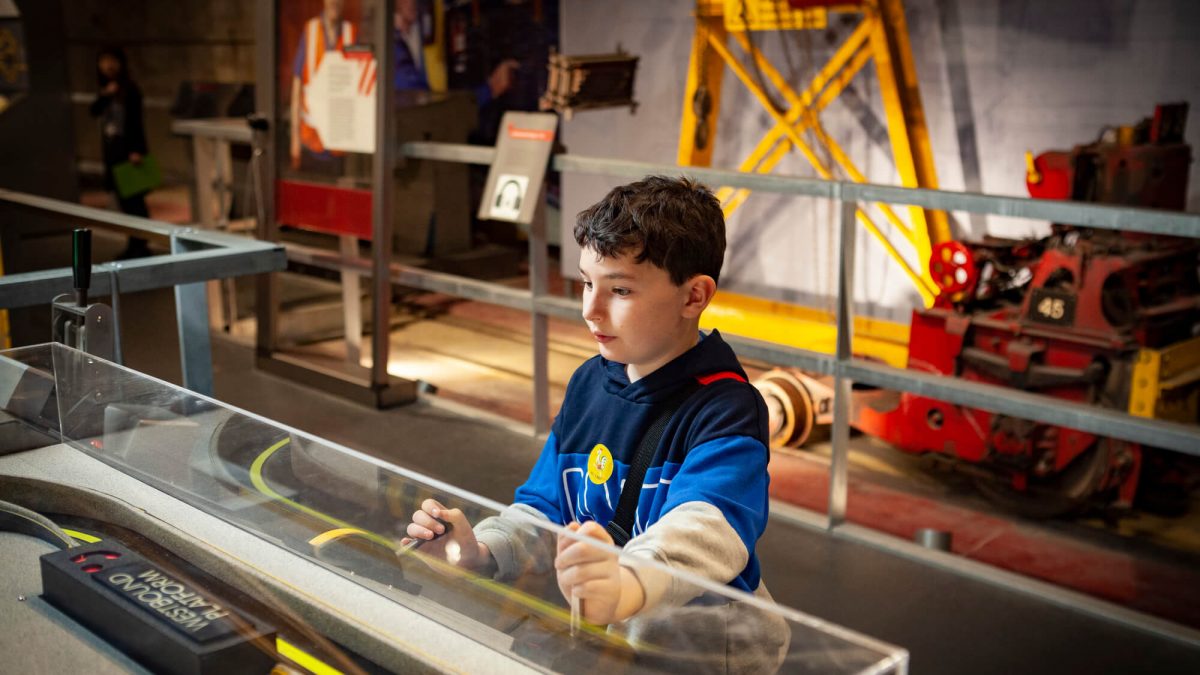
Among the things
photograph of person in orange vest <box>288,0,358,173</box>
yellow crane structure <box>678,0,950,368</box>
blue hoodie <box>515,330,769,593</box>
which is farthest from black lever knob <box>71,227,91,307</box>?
yellow crane structure <box>678,0,950,368</box>

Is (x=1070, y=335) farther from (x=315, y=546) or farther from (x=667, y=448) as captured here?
(x=315, y=546)

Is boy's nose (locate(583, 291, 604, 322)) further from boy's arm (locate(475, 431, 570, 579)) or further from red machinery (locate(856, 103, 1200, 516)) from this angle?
red machinery (locate(856, 103, 1200, 516))

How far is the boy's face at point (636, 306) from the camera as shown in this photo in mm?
1559

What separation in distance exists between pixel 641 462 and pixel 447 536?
37cm

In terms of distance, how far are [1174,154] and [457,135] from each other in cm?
484

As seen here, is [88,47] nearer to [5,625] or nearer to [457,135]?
[457,135]

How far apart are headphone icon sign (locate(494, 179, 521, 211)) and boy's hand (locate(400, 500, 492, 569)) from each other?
3337mm

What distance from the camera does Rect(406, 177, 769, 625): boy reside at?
146 centimetres

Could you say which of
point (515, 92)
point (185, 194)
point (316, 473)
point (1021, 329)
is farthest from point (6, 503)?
point (185, 194)

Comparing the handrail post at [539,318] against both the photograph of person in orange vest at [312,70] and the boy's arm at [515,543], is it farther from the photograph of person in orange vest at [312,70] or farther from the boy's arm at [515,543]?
the boy's arm at [515,543]

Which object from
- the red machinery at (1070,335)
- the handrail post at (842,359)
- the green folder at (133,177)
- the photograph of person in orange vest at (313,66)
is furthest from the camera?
the green folder at (133,177)

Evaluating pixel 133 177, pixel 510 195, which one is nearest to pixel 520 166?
pixel 510 195

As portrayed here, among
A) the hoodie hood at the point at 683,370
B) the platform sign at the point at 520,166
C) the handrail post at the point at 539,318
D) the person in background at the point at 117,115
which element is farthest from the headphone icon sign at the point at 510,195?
the person in background at the point at 117,115

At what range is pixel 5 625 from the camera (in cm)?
135
